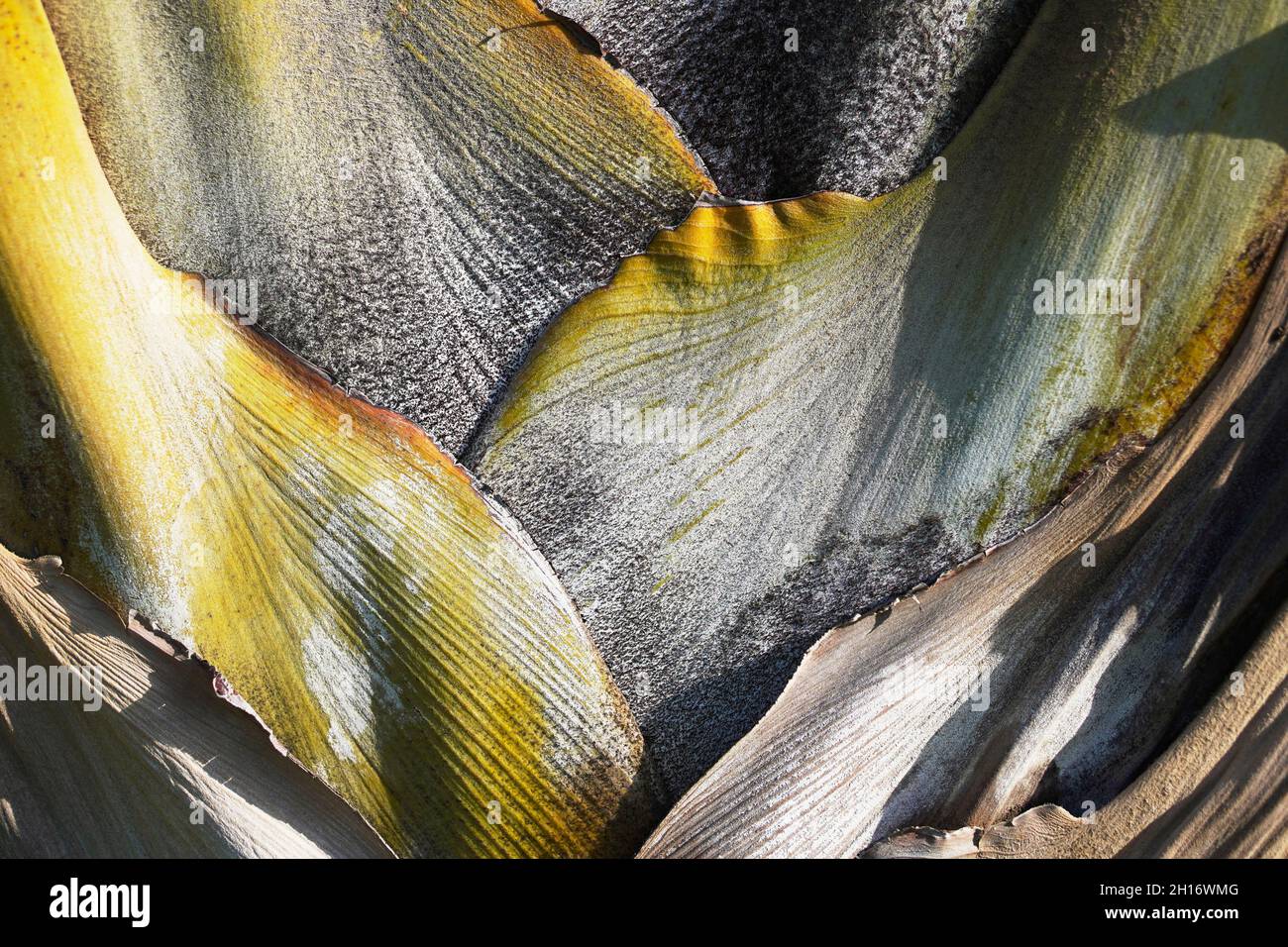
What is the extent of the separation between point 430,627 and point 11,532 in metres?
0.28

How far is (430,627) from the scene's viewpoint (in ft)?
2.19

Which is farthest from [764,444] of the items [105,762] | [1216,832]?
[105,762]

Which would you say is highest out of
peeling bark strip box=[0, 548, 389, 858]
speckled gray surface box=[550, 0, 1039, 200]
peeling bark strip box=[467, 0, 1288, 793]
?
speckled gray surface box=[550, 0, 1039, 200]

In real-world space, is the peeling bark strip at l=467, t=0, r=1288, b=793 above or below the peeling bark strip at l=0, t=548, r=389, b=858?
above

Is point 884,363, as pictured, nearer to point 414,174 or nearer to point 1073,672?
point 1073,672

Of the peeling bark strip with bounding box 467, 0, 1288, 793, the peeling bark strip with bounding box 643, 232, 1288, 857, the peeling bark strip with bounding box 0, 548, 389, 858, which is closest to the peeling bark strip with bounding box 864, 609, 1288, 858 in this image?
the peeling bark strip with bounding box 643, 232, 1288, 857

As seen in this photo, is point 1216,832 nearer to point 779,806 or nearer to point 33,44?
point 779,806

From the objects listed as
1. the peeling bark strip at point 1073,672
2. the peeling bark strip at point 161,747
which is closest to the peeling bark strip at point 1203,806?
the peeling bark strip at point 1073,672

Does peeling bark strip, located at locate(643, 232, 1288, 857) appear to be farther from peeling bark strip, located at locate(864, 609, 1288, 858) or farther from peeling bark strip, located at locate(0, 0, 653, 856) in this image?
peeling bark strip, located at locate(0, 0, 653, 856)

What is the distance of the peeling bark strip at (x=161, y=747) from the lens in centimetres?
70

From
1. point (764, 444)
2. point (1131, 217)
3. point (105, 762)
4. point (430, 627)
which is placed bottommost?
point (105, 762)

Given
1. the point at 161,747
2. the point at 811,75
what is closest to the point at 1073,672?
the point at 811,75

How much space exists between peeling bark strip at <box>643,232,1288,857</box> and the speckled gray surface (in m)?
0.23

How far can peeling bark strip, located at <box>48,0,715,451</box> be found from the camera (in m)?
0.71
